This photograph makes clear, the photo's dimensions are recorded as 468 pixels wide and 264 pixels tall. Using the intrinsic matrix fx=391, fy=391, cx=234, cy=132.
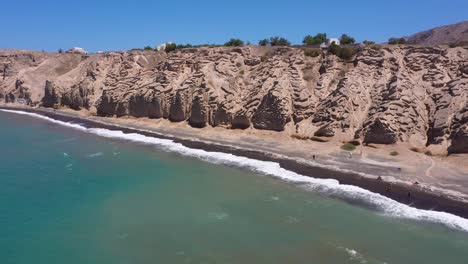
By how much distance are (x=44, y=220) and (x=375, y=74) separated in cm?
3668

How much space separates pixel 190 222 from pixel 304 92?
27273mm

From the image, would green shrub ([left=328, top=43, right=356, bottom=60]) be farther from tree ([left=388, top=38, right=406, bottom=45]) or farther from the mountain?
the mountain

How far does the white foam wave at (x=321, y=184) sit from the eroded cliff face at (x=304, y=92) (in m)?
8.39

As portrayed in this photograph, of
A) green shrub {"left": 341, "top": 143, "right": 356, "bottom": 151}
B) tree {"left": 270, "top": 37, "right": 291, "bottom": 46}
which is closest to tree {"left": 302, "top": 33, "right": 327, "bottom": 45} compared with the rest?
tree {"left": 270, "top": 37, "right": 291, "bottom": 46}

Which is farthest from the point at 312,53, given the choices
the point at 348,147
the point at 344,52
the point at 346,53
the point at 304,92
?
the point at 348,147

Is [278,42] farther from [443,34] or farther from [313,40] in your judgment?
[443,34]

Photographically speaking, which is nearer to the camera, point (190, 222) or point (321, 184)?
point (190, 222)

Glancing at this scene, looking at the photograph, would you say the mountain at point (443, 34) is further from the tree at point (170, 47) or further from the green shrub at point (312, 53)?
the tree at point (170, 47)

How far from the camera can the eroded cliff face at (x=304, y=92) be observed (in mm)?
38125

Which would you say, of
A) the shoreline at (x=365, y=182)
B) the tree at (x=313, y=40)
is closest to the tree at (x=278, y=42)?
the tree at (x=313, y=40)

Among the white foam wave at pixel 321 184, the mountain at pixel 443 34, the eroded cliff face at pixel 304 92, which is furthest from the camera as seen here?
the mountain at pixel 443 34

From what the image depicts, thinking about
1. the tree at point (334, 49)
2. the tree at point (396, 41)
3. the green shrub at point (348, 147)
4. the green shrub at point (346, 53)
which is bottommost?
the green shrub at point (348, 147)

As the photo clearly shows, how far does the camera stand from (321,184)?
99.7 ft

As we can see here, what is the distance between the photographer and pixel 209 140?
45.7 metres
